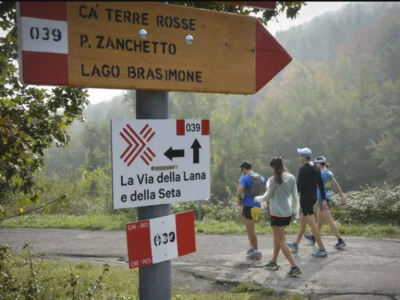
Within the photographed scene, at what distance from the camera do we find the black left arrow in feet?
8.43

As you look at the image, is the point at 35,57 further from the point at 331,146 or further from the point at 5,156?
the point at 331,146

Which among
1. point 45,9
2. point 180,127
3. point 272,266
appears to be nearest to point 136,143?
point 180,127

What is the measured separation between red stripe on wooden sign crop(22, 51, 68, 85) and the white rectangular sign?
0.36 metres

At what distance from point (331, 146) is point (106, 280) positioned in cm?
4505

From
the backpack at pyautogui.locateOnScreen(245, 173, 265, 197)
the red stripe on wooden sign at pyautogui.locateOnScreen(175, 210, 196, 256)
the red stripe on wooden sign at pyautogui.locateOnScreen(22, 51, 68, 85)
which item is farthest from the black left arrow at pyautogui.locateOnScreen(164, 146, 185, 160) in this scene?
the backpack at pyautogui.locateOnScreen(245, 173, 265, 197)

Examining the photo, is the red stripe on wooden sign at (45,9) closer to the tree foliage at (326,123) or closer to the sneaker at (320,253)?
the sneaker at (320,253)

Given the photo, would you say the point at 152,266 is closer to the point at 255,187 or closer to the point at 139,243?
the point at 139,243

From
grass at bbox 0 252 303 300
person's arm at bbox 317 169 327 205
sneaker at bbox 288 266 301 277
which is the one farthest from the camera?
person's arm at bbox 317 169 327 205

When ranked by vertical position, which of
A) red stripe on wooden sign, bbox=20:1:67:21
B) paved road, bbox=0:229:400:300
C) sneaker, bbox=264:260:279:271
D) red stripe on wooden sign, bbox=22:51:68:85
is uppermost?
red stripe on wooden sign, bbox=20:1:67:21

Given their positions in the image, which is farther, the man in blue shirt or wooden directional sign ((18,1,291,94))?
the man in blue shirt

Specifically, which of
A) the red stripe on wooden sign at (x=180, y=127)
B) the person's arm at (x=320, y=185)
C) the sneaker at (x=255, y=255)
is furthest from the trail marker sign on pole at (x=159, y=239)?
the person's arm at (x=320, y=185)

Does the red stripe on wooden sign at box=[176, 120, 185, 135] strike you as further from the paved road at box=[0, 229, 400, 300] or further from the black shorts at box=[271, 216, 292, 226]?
the black shorts at box=[271, 216, 292, 226]

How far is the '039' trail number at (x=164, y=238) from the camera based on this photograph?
2529 mm

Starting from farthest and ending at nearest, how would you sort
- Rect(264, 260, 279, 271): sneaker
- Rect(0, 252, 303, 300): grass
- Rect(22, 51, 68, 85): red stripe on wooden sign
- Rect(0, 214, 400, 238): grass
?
Rect(0, 214, 400, 238): grass → Rect(264, 260, 279, 271): sneaker → Rect(0, 252, 303, 300): grass → Rect(22, 51, 68, 85): red stripe on wooden sign
